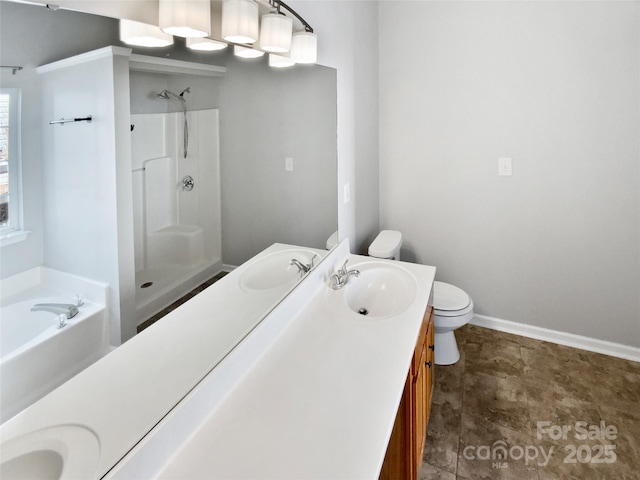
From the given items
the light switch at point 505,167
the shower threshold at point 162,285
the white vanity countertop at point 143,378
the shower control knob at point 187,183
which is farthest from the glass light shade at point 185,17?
the light switch at point 505,167

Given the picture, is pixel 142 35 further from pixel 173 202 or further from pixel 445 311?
pixel 445 311

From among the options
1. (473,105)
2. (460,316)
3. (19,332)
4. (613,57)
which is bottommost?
(460,316)

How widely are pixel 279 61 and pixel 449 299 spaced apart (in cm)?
164

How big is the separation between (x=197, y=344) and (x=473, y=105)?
2.34 m

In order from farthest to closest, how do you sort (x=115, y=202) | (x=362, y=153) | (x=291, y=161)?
(x=362, y=153), (x=291, y=161), (x=115, y=202)

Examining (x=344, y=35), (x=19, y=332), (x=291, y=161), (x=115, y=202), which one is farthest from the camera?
(x=344, y=35)

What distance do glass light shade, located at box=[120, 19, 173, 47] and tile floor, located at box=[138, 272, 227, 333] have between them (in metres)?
0.57

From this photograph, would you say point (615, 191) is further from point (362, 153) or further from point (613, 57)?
point (362, 153)

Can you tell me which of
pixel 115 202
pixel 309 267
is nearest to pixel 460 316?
pixel 309 267

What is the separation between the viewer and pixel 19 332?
0.57m

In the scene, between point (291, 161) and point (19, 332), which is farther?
point (291, 161)

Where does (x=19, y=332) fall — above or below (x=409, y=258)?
above

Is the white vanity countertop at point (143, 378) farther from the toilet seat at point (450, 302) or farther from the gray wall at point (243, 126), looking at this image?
the toilet seat at point (450, 302)

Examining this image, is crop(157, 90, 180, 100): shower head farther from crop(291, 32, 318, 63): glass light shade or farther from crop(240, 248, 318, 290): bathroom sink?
crop(291, 32, 318, 63): glass light shade
